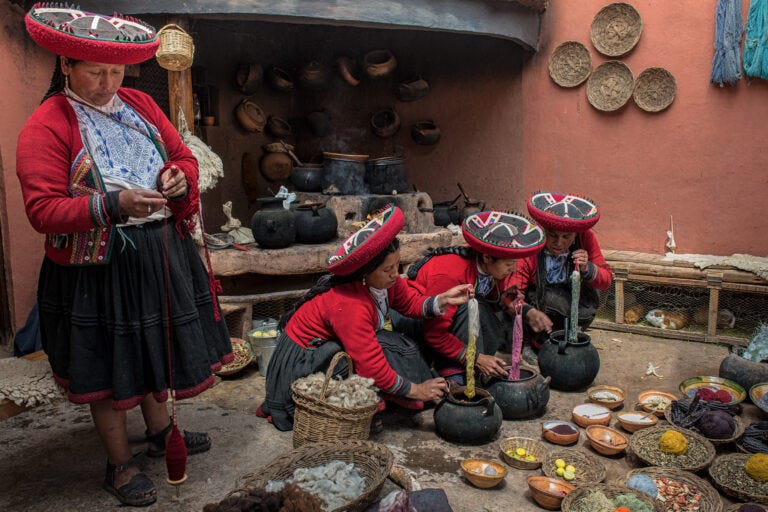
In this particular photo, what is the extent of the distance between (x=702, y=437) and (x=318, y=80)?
18.0 feet

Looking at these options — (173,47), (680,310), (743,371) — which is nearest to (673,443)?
(743,371)

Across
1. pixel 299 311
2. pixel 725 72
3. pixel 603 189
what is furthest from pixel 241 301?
pixel 725 72

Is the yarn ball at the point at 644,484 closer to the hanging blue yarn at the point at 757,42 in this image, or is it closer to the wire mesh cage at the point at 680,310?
the wire mesh cage at the point at 680,310

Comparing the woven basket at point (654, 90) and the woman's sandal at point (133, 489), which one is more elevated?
the woven basket at point (654, 90)

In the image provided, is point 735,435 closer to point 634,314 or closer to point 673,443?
point 673,443

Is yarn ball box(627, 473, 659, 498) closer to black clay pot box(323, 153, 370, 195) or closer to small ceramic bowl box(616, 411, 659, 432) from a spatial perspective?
small ceramic bowl box(616, 411, 659, 432)

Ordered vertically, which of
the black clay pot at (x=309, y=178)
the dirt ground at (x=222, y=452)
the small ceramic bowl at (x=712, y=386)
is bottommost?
the dirt ground at (x=222, y=452)

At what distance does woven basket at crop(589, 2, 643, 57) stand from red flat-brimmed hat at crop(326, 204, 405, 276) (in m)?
3.85

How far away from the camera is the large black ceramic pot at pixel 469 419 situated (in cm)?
317

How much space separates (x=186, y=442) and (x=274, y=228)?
2.15 metres

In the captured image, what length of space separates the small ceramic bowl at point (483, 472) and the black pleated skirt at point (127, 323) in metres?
1.27

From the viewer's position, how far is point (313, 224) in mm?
5195

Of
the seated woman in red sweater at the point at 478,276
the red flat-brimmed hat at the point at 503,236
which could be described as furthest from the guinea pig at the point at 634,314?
the red flat-brimmed hat at the point at 503,236

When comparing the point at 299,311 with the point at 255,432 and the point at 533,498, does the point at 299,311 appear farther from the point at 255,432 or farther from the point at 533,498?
the point at 533,498
